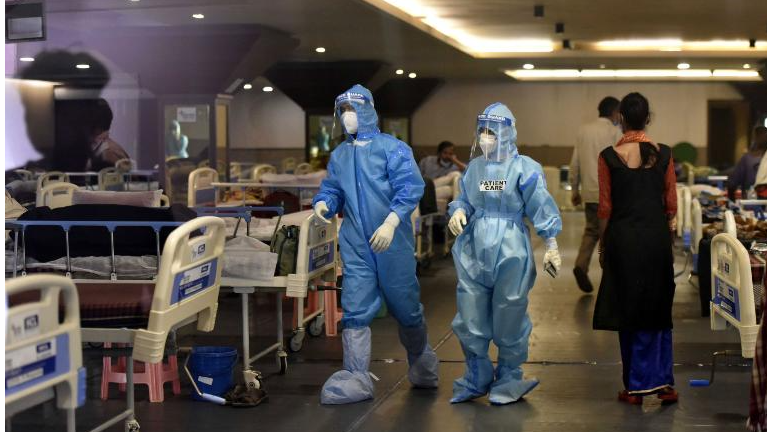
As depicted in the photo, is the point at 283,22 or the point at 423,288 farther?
the point at 283,22

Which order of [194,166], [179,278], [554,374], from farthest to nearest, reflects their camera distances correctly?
[194,166]
[554,374]
[179,278]

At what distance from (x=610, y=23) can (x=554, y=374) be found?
811 cm

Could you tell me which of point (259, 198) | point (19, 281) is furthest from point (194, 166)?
point (19, 281)

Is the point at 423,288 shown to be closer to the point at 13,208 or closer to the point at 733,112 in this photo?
the point at 13,208

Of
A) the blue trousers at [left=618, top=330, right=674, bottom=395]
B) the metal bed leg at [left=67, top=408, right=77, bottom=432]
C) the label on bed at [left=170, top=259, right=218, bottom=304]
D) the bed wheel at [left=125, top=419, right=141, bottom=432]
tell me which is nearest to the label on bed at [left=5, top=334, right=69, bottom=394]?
the metal bed leg at [left=67, top=408, right=77, bottom=432]

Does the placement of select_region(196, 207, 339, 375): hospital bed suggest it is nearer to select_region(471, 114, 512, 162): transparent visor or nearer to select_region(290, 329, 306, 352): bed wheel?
select_region(290, 329, 306, 352): bed wheel

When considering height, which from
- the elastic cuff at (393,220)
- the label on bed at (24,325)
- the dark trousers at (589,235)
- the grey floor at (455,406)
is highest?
the elastic cuff at (393,220)

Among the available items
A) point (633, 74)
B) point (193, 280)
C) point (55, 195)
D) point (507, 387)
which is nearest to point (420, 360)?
point (507, 387)

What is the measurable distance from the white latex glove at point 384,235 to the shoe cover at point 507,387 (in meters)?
0.81

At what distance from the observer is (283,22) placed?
1190 centimetres

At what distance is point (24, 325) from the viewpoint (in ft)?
10.5

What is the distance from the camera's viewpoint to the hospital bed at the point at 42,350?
123 inches

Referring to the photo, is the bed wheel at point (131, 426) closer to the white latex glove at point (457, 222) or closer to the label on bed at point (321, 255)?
the label on bed at point (321, 255)

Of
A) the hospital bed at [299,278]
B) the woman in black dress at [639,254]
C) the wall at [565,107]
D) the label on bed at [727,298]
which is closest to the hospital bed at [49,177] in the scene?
the hospital bed at [299,278]
